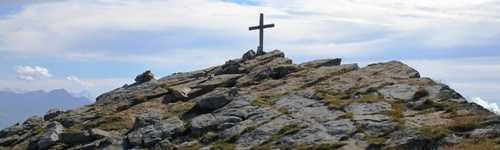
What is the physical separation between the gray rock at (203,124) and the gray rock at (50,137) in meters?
10.1

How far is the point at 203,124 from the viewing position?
38156mm

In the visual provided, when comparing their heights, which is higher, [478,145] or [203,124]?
[478,145]

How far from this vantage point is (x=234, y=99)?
42.0m

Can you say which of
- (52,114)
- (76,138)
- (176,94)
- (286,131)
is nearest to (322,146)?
(286,131)

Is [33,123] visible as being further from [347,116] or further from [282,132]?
[347,116]

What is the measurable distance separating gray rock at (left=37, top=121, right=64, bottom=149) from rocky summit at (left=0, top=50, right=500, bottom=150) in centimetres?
8

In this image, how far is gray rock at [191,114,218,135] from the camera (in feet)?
124

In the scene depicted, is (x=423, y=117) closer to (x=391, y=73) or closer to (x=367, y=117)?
(x=367, y=117)

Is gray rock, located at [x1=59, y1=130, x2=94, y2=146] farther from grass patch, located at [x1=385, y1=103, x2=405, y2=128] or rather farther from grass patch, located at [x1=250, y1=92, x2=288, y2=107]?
grass patch, located at [x1=385, y1=103, x2=405, y2=128]

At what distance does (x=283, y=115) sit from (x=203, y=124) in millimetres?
4732

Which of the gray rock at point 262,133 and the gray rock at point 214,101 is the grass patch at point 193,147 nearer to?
the gray rock at point 262,133

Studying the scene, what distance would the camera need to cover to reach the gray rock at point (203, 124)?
1485 inches

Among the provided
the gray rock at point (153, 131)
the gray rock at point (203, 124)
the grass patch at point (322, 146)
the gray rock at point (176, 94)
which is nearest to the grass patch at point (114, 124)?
the gray rock at point (153, 131)

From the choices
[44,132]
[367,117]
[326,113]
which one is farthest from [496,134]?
[44,132]
